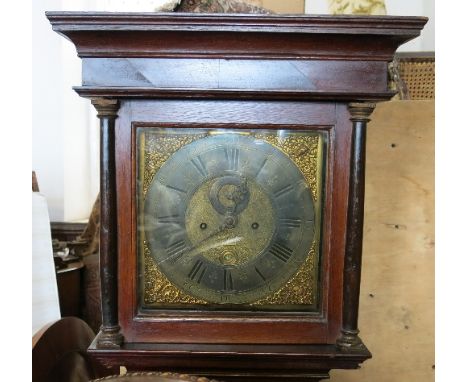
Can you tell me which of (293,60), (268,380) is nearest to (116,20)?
(293,60)

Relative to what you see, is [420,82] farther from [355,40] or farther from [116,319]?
[116,319]

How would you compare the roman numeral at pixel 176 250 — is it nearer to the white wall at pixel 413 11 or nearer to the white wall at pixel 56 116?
the white wall at pixel 413 11

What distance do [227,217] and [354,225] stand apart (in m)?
0.26

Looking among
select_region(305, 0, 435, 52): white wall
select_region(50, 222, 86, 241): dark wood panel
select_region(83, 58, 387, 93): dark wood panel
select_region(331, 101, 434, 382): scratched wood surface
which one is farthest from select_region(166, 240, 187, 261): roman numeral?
select_region(50, 222, 86, 241): dark wood panel

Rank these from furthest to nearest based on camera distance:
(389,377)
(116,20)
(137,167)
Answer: (389,377), (137,167), (116,20)

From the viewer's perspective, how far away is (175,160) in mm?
1093

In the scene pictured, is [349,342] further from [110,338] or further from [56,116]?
[56,116]

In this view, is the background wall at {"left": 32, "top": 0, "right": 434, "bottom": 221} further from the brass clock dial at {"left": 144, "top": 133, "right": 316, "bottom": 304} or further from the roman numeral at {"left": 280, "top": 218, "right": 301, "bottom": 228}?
the roman numeral at {"left": 280, "top": 218, "right": 301, "bottom": 228}

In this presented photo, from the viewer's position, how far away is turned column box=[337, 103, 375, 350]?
3.47 ft

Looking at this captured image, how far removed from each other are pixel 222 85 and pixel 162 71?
0.12 m

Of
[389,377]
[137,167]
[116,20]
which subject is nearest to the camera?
[116,20]

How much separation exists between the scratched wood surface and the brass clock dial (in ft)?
2.03

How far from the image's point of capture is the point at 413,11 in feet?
6.41

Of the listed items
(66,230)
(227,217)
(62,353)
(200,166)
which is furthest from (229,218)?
(66,230)
